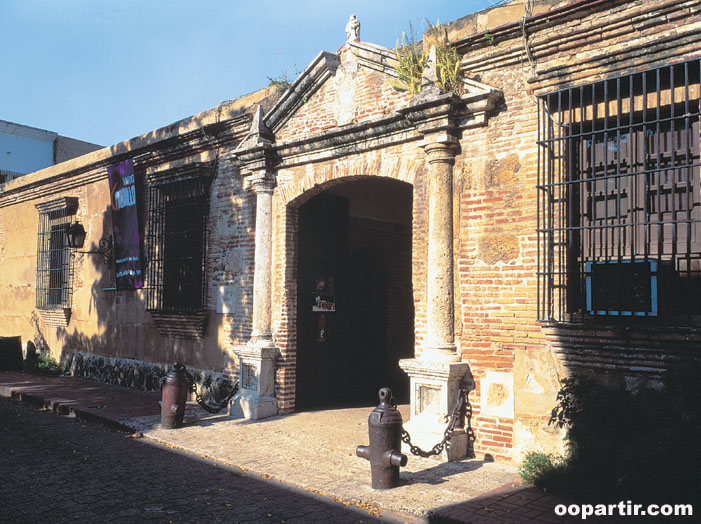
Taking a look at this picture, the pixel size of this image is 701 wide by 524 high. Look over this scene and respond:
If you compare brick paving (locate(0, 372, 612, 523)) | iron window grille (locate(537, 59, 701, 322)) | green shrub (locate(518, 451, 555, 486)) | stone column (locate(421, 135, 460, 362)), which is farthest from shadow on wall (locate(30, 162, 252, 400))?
green shrub (locate(518, 451, 555, 486))

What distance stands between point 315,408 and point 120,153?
6.75 metres

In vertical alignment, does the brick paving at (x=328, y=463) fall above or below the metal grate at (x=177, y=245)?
below

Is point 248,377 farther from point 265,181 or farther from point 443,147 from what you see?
point 443,147

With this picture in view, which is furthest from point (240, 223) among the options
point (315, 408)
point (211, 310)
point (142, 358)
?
point (142, 358)

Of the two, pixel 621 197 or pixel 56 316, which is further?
pixel 56 316

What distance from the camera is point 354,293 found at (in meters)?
10.8

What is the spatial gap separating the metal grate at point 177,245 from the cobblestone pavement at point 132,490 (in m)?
3.38

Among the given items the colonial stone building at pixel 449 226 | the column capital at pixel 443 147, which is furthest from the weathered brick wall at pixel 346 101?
the column capital at pixel 443 147

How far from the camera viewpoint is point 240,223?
9594 mm

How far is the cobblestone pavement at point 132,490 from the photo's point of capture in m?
4.71

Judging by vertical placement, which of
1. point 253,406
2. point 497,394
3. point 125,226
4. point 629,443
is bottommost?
point 253,406

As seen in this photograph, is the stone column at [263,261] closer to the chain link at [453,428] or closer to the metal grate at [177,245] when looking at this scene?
the metal grate at [177,245]

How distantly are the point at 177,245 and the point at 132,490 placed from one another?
5.93 meters

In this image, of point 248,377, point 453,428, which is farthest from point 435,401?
point 248,377
